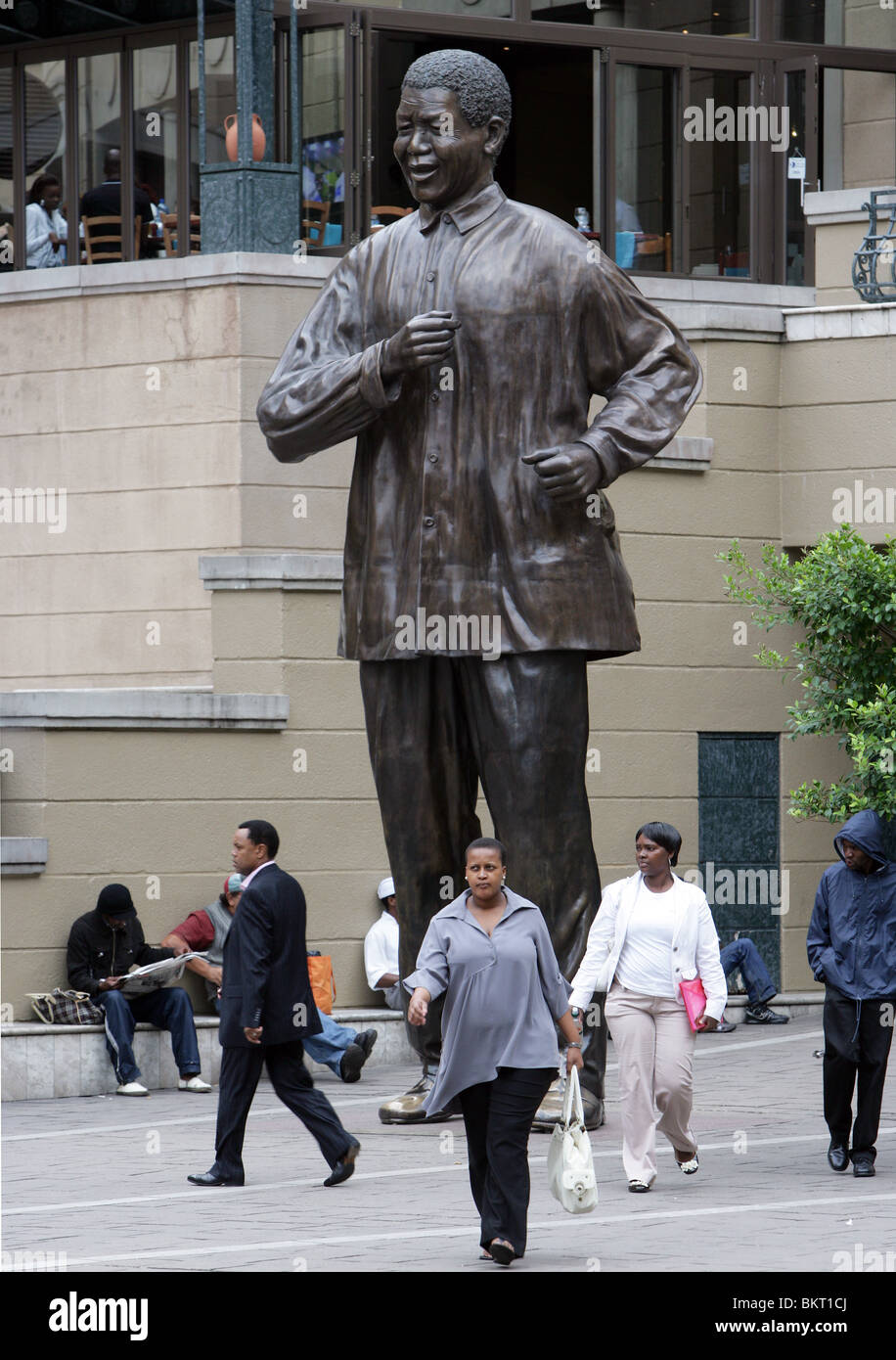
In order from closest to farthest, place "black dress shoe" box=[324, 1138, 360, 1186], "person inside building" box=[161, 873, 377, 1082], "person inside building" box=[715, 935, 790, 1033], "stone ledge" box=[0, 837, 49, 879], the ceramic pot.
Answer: "black dress shoe" box=[324, 1138, 360, 1186]
"person inside building" box=[161, 873, 377, 1082]
"stone ledge" box=[0, 837, 49, 879]
"person inside building" box=[715, 935, 790, 1033]
the ceramic pot

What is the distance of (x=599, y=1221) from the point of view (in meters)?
8.97

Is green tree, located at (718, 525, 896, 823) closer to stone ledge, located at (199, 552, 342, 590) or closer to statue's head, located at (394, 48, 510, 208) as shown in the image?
stone ledge, located at (199, 552, 342, 590)

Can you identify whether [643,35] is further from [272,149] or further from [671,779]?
[671,779]

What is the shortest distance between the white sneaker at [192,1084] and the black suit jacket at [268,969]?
4.21 meters

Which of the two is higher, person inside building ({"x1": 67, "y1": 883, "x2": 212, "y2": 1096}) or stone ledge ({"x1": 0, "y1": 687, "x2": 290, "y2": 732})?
stone ledge ({"x1": 0, "y1": 687, "x2": 290, "y2": 732})

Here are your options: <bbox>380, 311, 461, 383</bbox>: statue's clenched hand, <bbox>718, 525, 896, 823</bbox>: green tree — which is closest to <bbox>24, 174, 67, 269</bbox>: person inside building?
<bbox>718, 525, 896, 823</bbox>: green tree

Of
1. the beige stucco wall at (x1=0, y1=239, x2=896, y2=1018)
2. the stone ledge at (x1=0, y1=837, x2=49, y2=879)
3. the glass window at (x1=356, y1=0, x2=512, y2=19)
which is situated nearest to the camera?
the stone ledge at (x1=0, y1=837, x2=49, y2=879)

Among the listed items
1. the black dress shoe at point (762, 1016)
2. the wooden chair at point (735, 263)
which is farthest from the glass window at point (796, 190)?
the black dress shoe at point (762, 1016)

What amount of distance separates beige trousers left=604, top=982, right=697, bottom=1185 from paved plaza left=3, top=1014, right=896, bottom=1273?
0.18m

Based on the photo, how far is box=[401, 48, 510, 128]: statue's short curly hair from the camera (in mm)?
9922

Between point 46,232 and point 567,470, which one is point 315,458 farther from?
point 567,470

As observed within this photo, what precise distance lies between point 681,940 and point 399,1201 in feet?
6.35
